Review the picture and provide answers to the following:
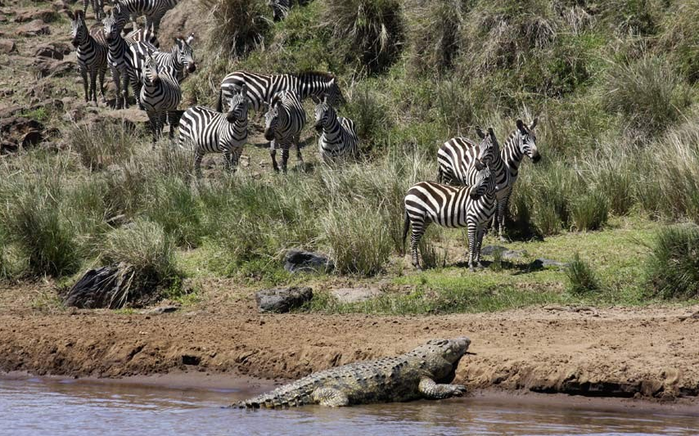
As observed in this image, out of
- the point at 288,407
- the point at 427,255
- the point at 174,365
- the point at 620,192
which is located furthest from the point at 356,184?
the point at 288,407

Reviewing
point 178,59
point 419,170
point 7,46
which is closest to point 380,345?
point 419,170

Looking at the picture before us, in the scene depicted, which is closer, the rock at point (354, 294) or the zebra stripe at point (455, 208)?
the rock at point (354, 294)

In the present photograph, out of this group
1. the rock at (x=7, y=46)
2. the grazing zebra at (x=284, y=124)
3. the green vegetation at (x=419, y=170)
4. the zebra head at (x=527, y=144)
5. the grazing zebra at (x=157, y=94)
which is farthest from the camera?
the rock at (x=7, y=46)

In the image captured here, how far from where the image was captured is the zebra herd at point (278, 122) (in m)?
14.2

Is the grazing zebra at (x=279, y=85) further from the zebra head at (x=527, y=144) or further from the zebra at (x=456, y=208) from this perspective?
the zebra at (x=456, y=208)

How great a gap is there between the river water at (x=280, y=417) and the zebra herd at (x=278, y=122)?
465cm

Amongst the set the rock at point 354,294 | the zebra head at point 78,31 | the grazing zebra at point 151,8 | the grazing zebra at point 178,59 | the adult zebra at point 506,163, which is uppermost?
the grazing zebra at point 151,8

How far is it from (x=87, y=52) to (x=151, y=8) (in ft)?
12.9

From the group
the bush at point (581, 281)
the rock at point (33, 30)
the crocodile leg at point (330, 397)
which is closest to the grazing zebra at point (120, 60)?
the rock at point (33, 30)

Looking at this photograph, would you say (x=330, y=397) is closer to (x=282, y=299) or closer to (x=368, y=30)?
(x=282, y=299)

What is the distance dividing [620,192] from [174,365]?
25.6ft

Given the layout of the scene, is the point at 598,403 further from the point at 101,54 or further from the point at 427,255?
the point at 101,54

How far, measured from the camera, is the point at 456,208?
1411 centimetres

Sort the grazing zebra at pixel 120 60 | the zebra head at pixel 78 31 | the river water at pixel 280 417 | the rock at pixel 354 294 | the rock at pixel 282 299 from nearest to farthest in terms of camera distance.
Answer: the river water at pixel 280 417 → the rock at pixel 282 299 → the rock at pixel 354 294 → the zebra head at pixel 78 31 → the grazing zebra at pixel 120 60
